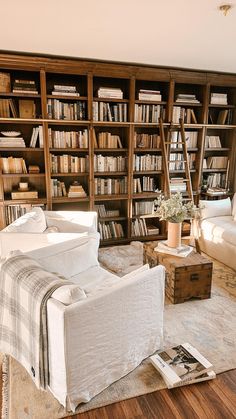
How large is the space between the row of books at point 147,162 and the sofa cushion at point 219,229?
3.33 feet

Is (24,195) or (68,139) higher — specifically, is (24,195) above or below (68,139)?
below

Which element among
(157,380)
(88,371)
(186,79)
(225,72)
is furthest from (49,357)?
(225,72)

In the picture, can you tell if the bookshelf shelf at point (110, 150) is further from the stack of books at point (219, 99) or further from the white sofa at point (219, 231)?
the stack of books at point (219, 99)

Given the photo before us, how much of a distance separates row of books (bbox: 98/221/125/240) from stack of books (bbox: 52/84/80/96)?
5.57 feet

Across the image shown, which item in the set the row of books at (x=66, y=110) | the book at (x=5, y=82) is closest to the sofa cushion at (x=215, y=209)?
the row of books at (x=66, y=110)

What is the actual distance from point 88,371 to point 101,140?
2.79 meters

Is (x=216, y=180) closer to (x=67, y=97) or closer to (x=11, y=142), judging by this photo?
(x=67, y=97)

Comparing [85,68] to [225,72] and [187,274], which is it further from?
[187,274]

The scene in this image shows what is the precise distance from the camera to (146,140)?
3893 mm

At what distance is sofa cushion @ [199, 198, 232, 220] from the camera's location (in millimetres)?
3809

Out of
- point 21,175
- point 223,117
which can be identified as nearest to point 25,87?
point 21,175

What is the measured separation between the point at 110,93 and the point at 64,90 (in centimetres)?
57

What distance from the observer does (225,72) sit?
3.88 metres

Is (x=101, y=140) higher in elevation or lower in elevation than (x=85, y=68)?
lower
